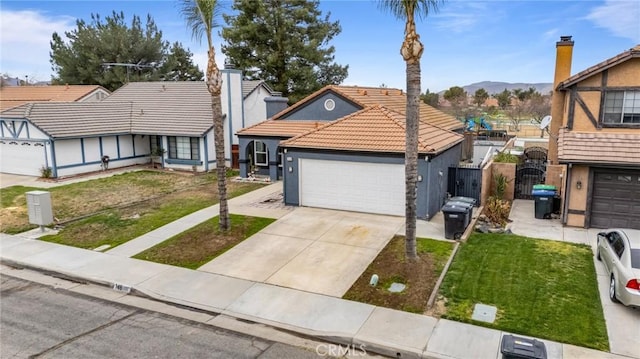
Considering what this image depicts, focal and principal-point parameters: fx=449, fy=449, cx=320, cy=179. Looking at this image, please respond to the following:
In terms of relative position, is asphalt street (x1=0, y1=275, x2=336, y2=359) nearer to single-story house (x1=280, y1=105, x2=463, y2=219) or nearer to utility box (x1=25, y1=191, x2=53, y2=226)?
utility box (x1=25, y1=191, x2=53, y2=226)

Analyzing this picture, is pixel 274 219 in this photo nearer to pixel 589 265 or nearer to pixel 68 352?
pixel 68 352

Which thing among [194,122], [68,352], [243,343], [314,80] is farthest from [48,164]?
[314,80]

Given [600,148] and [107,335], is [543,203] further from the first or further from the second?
[107,335]

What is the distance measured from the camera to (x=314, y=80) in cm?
4191

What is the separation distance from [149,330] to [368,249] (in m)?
6.33

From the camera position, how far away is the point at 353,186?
1678cm

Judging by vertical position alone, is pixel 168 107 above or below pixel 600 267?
above

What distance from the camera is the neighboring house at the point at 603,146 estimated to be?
46.2 feet

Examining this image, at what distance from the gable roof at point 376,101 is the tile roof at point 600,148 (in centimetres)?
796

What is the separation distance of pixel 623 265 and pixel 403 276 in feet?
15.0

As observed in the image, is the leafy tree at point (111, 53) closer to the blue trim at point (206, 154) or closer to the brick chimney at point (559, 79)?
the blue trim at point (206, 154)

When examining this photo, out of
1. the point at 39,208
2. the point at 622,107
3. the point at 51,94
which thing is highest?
the point at 51,94

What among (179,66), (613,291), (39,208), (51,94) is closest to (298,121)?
(39,208)

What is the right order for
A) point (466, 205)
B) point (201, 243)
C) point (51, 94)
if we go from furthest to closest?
point (51, 94)
point (466, 205)
point (201, 243)
